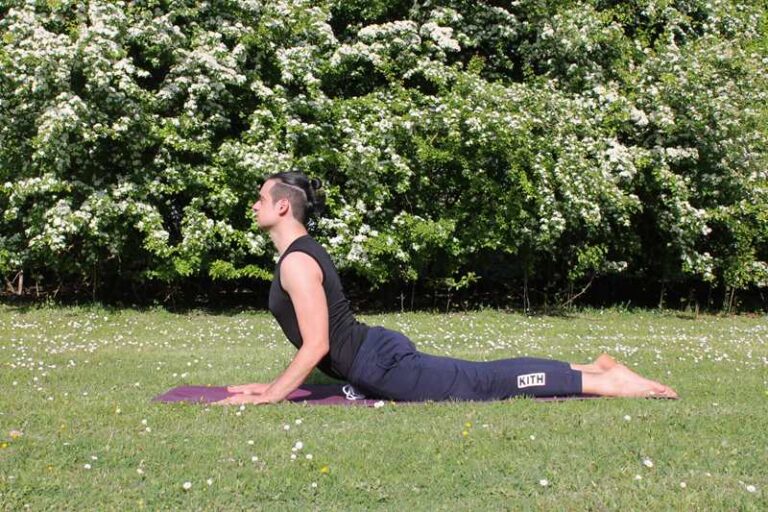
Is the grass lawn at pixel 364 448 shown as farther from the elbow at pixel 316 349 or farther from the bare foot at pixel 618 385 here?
the elbow at pixel 316 349

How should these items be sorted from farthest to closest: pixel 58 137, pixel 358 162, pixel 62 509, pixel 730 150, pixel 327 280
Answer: pixel 730 150, pixel 358 162, pixel 58 137, pixel 327 280, pixel 62 509

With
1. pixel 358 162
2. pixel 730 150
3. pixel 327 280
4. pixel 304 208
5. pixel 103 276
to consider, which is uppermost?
pixel 730 150

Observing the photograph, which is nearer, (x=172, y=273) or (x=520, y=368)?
(x=520, y=368)

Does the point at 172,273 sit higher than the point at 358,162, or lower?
lower

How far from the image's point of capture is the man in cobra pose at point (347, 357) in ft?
18.5

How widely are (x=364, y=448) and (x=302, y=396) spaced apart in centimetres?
156

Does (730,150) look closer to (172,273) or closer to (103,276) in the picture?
(172,273)

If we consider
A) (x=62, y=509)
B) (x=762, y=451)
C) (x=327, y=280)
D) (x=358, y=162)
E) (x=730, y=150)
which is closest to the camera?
(x=62, y=509)

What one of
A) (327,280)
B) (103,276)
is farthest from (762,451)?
(103,276)

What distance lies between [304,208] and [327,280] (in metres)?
0.59

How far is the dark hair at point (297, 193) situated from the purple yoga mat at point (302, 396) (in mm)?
1384

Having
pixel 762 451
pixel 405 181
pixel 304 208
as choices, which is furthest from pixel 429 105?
pixel 762 451

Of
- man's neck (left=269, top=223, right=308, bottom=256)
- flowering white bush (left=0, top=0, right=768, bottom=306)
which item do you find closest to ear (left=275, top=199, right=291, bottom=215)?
man's neck (left=269, top=223, right=308, bottom=256)

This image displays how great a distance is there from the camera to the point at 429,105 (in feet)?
47.7
